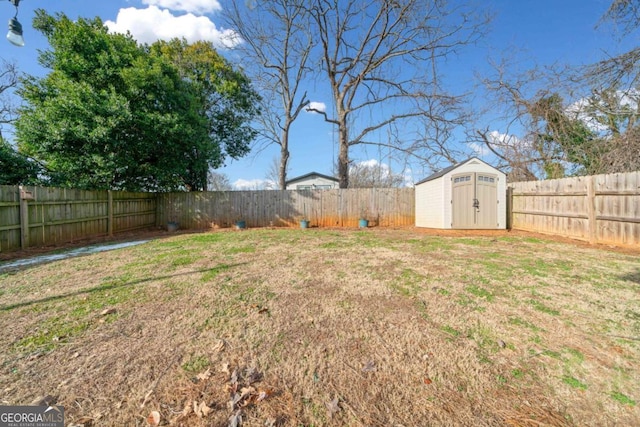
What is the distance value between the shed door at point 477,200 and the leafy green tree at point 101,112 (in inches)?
410

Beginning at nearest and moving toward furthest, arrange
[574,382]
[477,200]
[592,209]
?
1. [574,382]
2. [592,209]
3. [477,200]

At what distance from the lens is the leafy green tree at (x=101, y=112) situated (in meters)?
7.86

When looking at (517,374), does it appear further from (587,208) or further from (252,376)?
(587,208)

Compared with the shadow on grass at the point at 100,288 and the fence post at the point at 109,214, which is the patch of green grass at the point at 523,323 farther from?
the fence post at the point at 109,214

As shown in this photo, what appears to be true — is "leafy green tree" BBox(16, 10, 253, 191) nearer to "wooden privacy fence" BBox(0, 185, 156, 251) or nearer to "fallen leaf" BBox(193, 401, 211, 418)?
"wooden privacy fence" BBox(0, 185, 156, 251)

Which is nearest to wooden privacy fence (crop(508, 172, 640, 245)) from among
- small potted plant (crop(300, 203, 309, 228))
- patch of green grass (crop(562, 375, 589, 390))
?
patch of green grass (crop(562, 375, 589, 390))

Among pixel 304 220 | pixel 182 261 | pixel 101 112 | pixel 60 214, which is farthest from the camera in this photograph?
pixel 304 220

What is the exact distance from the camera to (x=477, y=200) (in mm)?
8898

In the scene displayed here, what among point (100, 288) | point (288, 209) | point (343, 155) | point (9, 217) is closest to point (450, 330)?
point (100, 288)

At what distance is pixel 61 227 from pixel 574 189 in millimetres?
14270

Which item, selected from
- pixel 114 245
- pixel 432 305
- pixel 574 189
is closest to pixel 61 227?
pixel 114 245

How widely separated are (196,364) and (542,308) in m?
3.41

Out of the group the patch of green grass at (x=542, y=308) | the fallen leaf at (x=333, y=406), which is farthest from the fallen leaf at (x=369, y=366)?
the patch of green grass at (x=542, y=308)

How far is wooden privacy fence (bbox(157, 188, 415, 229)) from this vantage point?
11219 millimetres
